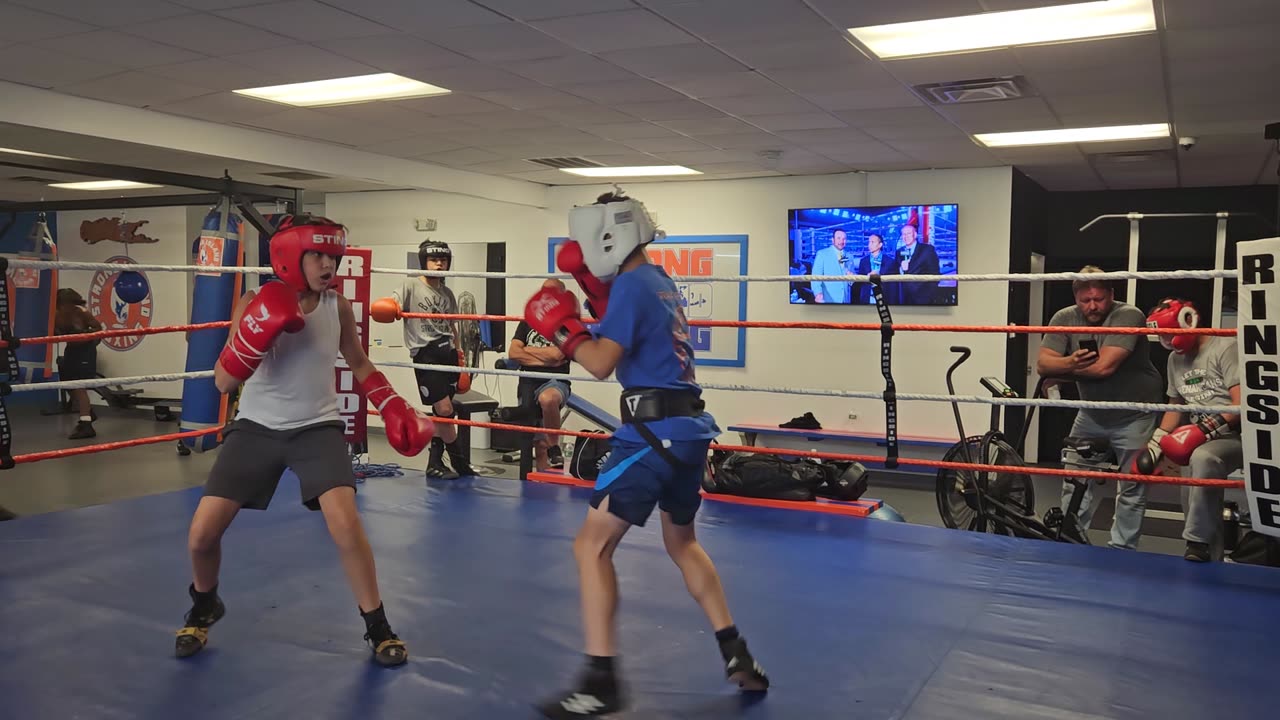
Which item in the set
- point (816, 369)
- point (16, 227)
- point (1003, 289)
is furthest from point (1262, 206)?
point (16, 227)

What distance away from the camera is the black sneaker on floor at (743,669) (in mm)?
1962

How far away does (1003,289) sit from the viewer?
6918mm

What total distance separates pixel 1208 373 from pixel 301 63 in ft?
12.6

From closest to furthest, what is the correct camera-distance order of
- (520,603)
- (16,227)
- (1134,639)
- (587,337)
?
(587,337) < (1134,639) < (520,603) < (16,227)

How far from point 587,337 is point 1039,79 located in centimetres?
315

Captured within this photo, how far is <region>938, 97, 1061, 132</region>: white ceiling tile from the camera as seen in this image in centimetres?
480

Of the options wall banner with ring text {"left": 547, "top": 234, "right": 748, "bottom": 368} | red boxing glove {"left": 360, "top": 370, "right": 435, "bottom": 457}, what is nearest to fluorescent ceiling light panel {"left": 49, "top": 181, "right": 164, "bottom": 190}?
wall banner with ring text {"left": 547, "top": 234, "right": 748, "bottom": 368}

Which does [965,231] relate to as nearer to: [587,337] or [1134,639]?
[1134,639]

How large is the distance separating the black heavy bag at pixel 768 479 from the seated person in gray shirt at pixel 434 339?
3.88ft

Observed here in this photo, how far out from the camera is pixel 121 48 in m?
4.00

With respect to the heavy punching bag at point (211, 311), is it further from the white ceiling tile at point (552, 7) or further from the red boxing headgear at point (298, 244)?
the red boxing headgear at point (298, 244)

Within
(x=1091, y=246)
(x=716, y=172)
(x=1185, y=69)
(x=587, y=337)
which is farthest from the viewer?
(x=1091, y=246)

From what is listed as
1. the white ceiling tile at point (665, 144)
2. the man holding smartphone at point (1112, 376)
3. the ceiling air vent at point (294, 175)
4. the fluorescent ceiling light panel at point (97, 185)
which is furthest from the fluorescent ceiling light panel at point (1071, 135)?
the fluorescent ceiling light panel at point (97, 185)

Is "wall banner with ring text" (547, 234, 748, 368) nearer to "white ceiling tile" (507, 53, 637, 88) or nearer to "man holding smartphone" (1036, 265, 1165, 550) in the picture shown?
"white ceiling tile" (507, 53, 637, 88)
